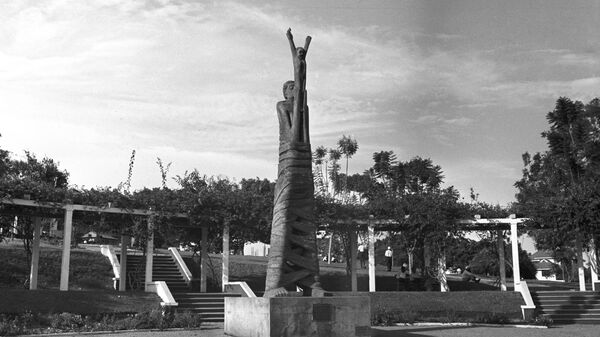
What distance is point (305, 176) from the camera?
13.0 meters

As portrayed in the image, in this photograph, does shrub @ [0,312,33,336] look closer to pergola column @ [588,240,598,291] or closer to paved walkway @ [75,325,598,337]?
paved walkway @ [75,325,598,337]

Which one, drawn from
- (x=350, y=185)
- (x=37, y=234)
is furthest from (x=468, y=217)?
(x=350, y=185)

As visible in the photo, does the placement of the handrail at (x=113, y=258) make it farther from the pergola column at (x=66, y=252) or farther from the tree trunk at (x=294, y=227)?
the tree trunk at (x=294, y=227)

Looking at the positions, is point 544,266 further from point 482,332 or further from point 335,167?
point 482,332

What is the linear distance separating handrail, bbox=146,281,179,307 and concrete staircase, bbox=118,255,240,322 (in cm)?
32

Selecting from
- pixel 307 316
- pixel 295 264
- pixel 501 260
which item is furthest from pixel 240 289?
pixel 501 260

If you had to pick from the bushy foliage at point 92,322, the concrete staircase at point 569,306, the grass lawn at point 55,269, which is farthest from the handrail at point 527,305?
the grass lawn at point 55,269

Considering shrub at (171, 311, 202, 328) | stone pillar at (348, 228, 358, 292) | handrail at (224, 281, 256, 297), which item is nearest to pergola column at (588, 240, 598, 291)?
stone pillar at (348, 228, 358, 292)

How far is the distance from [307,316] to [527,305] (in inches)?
513

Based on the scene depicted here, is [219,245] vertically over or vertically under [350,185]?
under

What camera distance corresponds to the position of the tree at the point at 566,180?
24.2 metres

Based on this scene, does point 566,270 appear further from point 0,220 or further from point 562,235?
point 0,220

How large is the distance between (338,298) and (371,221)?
47.4 feet

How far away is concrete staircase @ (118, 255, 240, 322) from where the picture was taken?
19.9 meters
